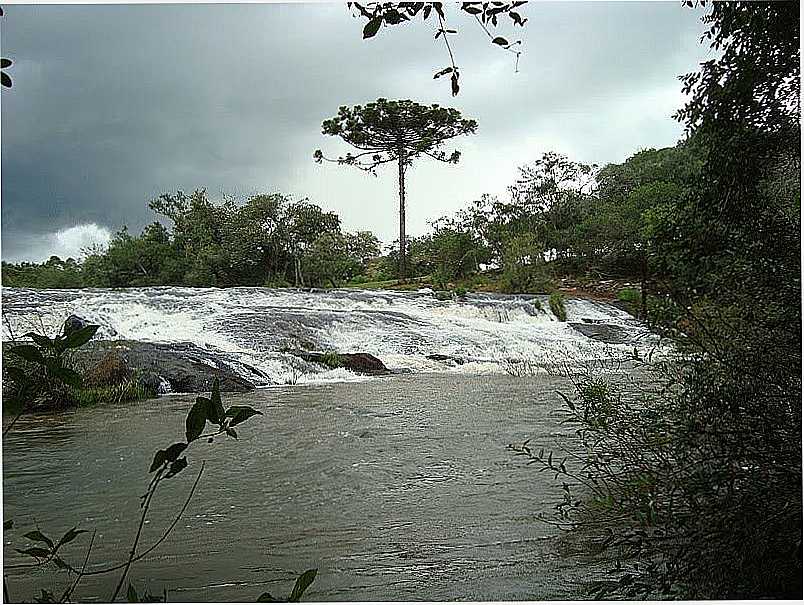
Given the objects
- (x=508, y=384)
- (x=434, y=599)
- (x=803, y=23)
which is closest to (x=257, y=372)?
(x=508, y=384)

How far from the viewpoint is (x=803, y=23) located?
1.21 meters

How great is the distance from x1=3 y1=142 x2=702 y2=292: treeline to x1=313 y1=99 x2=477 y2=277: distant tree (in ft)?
2.60

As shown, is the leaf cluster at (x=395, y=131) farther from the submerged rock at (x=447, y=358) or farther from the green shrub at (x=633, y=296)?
the submerged rock at (x=447, y=358)

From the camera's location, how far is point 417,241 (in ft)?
30.6

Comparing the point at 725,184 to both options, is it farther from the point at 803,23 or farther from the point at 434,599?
the point at 434,599

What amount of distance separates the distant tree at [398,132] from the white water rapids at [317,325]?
1612 mm

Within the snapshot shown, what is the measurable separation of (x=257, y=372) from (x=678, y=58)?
10.7 feet

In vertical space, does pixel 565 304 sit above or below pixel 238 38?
below

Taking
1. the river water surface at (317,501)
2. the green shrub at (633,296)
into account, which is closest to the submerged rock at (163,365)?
the river water surface at (317,501)

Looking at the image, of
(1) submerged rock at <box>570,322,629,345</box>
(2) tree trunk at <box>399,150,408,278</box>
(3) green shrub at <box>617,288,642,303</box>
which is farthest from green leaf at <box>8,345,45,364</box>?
(2) tree trunk at <box>399,150,408,278</box>

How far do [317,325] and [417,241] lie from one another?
3.20 metres

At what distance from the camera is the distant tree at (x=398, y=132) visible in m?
8.50

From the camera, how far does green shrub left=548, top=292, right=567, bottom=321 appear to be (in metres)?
8.05

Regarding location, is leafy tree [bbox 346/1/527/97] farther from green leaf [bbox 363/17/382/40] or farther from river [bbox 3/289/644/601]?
river [bbox 3/289/644/601]
